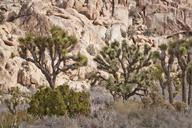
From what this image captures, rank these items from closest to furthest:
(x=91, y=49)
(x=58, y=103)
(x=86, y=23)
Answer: (x=58, y=103)
(x=91, y=49)
(x=86, y=23)

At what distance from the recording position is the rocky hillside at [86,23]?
29.0 meters

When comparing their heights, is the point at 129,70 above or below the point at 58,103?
above

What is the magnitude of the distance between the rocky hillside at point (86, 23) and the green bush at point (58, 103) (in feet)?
51.6

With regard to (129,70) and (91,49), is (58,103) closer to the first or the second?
(129,70)

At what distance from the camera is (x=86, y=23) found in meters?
40.1

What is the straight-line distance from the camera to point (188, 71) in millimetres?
15961

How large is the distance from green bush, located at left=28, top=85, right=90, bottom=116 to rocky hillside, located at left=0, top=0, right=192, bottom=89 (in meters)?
15.7

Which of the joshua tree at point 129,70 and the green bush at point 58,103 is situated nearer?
the green bush at point 58,103

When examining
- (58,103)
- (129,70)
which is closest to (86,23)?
(129,70)

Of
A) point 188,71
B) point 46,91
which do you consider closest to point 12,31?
point 188,71

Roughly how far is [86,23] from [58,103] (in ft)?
96.1

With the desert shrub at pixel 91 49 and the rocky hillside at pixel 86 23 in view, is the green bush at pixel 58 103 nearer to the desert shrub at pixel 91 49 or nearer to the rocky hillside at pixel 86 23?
the rocky hillside at pixel 86 23

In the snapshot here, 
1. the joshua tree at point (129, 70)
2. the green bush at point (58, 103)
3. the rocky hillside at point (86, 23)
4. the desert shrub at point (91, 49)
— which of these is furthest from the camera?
the desert shrub at point (91, 49)

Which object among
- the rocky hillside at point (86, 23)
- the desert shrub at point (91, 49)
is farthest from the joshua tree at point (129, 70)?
the desert shrub at point (91, 49)
